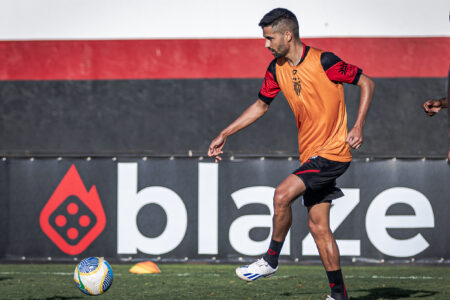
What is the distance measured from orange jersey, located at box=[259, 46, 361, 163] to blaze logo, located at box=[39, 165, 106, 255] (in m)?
4.66

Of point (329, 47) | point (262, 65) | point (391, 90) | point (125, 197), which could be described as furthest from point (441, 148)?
point (125, 197)

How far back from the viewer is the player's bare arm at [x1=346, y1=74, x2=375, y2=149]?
5070 mm

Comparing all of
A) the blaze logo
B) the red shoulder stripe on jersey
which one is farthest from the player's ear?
the blaze logo

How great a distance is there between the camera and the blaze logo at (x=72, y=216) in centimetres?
946

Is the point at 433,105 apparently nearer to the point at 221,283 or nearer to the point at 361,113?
the point at 361,113

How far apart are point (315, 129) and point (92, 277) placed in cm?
226

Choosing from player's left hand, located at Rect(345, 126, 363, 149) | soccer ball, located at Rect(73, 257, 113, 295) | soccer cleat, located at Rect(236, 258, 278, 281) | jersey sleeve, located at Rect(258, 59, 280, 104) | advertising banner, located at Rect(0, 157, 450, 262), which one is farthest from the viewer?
advertising banner, located at Rect(0, 157, 450, 262)

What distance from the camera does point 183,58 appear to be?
39.8ft

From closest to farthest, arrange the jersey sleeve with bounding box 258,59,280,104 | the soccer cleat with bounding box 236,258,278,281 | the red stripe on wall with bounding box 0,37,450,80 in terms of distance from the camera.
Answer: the soccer cleat with bounding box 236,258,278,281 < the jersey sleeve with bounding box 258,59,280,104 < the red stripe on wall with bounding box 0,37,450,80

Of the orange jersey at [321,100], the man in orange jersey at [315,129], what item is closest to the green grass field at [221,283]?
the man in orange jersey at [315,129]

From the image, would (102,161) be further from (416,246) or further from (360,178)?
(416,246)

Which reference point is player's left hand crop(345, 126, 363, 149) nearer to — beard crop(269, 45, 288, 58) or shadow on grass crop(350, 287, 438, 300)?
beard crop(269, 45, 288, 58)

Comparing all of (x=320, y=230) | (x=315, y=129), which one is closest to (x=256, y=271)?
(x=320, y=230)

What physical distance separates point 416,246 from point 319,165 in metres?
4.30
